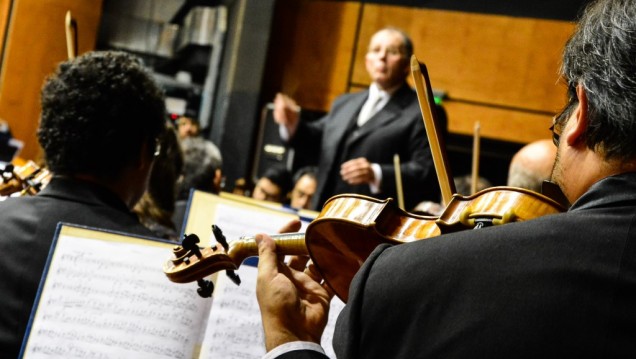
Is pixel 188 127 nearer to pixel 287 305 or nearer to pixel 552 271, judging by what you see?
pixel 287 305

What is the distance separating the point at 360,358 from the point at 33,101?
4503mm

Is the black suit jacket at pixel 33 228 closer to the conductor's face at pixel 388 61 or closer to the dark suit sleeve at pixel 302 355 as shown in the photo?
the dark suit sleeve at pixel 302 355

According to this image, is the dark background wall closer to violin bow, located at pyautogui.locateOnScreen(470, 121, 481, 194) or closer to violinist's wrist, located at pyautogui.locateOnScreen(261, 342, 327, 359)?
violin bow, located at pyautogui.locateOnScreen(470, 121, 481, 194)

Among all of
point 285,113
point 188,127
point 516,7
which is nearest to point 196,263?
point 285,113

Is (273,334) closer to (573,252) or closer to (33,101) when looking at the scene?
(573,252)

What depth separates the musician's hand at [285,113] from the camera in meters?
3.43

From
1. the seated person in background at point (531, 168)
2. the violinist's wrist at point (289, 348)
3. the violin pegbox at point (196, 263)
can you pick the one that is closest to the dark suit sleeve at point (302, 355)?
the violinist's wrist at point (289, 348)

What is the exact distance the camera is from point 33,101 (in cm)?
509

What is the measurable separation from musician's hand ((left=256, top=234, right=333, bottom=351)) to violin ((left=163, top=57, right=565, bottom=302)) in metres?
0.07

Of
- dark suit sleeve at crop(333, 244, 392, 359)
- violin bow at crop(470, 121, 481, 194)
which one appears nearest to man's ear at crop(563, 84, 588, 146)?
dark suit sleeve at crop(333, 244, 392, 359)

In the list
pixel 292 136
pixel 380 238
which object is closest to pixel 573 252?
pixel 380 238

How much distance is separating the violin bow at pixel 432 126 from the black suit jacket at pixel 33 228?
0.64 m

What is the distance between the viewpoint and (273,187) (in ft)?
15.1

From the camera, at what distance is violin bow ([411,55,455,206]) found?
1.57 m
